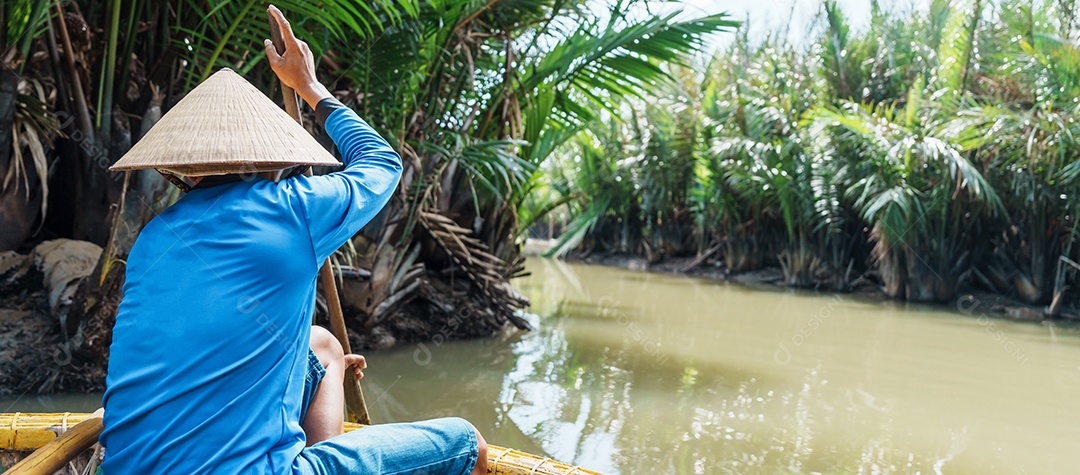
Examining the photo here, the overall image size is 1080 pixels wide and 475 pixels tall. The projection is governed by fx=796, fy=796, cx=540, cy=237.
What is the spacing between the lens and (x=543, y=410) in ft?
11.6

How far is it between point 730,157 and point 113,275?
9.02 meters

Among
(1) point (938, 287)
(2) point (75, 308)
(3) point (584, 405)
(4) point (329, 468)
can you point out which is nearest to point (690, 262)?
(1) point (938, 287)

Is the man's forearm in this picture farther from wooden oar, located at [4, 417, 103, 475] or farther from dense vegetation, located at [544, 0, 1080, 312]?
dense vegetation, located at [544, 0, 1080, 312]

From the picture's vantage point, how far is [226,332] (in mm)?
1078

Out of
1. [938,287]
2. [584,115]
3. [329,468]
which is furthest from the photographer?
[938,287]

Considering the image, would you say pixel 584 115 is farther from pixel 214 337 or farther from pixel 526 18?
pixel 214 337

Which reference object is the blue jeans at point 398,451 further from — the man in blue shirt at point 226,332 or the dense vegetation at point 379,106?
the dense vegetation at point 379,106

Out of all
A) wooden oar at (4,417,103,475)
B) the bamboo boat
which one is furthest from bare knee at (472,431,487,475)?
wooden oar at (4,417,103,475)

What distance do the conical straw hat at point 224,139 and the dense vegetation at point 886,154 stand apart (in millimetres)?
4624

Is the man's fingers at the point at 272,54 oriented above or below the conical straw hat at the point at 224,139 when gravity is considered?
above

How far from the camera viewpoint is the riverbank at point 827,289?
782 centimetres

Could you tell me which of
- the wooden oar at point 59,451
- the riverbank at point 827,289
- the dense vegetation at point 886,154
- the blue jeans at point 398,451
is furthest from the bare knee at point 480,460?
the riverbank at point 827,289

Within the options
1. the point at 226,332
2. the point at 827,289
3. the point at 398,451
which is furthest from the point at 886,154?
the point at 226,332

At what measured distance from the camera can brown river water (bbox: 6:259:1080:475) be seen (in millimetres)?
3043
